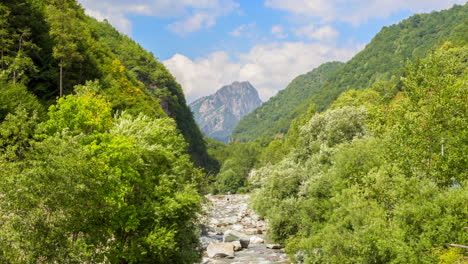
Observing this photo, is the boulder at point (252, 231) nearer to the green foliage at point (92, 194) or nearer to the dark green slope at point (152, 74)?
the green foliage at point (92, 194)

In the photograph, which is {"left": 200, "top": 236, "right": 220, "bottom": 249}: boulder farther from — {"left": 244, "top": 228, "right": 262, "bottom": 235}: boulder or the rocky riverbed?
{"left": 244, "top": 228, "right": 262, "bottom": 235}: boulder

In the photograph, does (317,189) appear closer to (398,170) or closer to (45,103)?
(398,170)

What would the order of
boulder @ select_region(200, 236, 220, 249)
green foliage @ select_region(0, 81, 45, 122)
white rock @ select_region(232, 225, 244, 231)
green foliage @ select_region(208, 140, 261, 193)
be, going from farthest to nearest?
green foliage @ select_region(208, 140, 261, 193) → white rock @ select_region(232, 225, 244, 231) → boulder @ select_region(200, 236, 220, 249) → green foliage @ select_region(0, 81, 45, 122)

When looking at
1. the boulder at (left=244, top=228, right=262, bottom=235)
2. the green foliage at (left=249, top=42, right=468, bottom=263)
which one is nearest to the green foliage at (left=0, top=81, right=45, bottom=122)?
the green foliage at (left=249, top=42, right=468, bottom=263)

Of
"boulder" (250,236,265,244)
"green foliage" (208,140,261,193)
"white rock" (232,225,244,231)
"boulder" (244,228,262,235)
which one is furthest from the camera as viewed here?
"green foliage" (208,140,261,193)

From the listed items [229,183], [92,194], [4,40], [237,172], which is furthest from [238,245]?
[237,172]

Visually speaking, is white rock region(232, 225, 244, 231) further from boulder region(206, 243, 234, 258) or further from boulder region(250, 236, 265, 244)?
boulder region(206, 243, 234, 258)

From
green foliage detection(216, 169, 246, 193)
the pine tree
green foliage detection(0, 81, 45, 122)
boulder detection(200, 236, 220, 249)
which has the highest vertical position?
the pine tree

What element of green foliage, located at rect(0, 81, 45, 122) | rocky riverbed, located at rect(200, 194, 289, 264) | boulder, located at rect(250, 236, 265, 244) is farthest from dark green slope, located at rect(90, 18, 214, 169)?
green foliage, located at rect(0, 81, 45, 122)

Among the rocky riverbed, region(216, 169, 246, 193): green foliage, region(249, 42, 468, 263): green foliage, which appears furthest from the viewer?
region(216, 169, 246, 193): green foliage

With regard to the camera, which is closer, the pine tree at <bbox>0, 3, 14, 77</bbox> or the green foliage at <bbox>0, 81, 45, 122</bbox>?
the green foliage at <bbox>0, 81, 45, 122</bbox>

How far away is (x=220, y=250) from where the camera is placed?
40.8 meters

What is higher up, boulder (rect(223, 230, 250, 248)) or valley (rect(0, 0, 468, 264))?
valley (rect(0, 0, 468, 264))

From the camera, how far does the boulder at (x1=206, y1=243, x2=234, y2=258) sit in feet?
132
